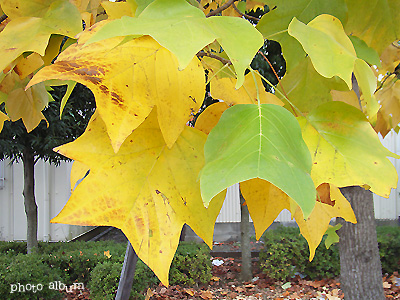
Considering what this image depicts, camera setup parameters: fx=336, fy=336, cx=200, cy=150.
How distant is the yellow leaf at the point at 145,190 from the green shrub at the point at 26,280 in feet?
9.74

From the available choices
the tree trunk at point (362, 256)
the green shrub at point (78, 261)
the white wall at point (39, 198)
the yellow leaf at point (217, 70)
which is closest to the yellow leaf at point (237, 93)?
the yellow leaf at point (217, 70)

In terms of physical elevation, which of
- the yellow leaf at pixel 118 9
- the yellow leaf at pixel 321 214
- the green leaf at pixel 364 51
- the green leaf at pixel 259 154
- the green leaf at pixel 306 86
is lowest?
the yellow leaf at pixel 321 214

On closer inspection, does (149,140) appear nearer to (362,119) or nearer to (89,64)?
(89,64)

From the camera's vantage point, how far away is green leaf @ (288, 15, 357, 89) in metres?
0.23

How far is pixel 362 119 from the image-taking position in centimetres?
28

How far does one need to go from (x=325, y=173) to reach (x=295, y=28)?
112 mm

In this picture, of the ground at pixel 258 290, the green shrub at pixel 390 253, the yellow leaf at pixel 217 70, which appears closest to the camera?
the yellow leaf at pixel 217 70

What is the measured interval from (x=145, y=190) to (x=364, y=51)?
26 cm

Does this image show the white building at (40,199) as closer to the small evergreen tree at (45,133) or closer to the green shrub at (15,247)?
the green shrub at (15,247)

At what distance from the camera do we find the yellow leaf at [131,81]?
0.72 feet

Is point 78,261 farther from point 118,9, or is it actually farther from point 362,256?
point 118,9

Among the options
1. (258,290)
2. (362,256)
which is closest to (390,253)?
(258,290)

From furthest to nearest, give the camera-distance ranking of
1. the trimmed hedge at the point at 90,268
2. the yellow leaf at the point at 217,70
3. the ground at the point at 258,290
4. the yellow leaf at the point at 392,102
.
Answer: the ground at the point at 258,290 → the trimmed hedge at the point at 90,268 → the yellow leaf at the point at 392,102 → the yellow leaf at the point at 217,70

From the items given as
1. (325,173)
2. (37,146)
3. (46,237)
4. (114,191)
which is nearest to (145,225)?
(114,191)
